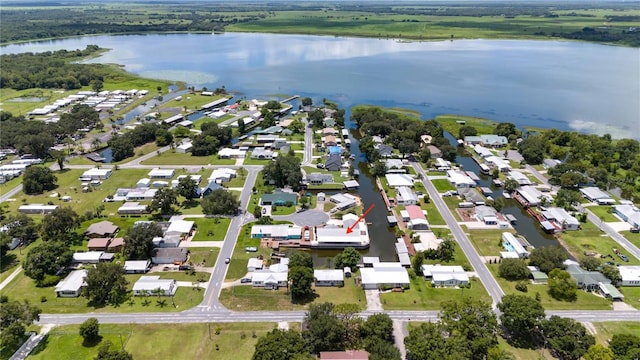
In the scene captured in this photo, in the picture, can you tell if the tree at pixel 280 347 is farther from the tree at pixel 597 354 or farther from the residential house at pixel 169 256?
the tree at pixel 597 354

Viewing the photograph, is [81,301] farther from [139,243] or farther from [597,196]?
[597,196]

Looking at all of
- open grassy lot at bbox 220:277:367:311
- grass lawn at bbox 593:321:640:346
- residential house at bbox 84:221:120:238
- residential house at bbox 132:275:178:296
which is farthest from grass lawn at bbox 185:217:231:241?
grass lawn at bbox 593:321:640:346

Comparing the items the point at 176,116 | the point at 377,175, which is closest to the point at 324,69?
the point at 176,116

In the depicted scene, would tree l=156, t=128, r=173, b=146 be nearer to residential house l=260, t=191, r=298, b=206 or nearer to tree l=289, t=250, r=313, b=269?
residential house l=260, t=191, r=298, b=206

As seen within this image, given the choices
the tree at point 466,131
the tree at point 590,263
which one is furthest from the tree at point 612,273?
the tree at point 466,131

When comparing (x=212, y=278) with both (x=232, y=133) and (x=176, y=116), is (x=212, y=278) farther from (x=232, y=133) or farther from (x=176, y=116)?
(x=176, y=116)
